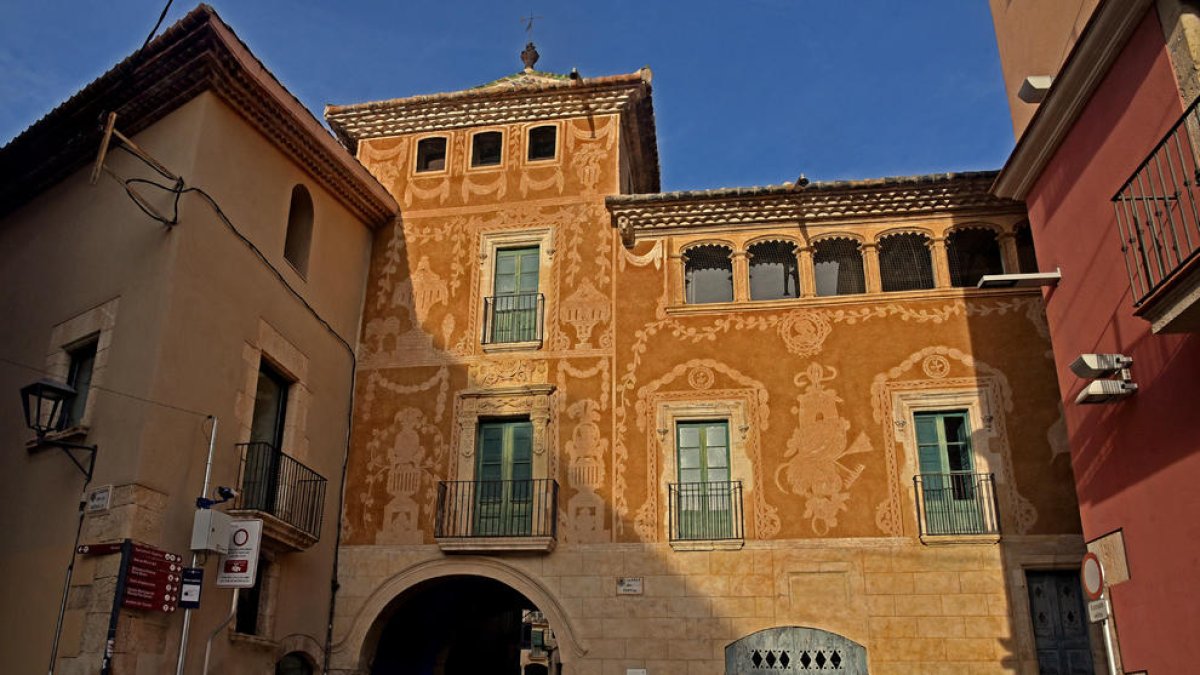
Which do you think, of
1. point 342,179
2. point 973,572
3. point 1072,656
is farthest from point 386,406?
point 1072,656

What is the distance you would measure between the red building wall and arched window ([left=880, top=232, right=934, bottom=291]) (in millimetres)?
3155

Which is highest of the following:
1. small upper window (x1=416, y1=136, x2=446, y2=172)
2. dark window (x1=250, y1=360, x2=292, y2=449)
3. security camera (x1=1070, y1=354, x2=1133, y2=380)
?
small upper window (x1=416, y1=136, x2=446, y2=172)

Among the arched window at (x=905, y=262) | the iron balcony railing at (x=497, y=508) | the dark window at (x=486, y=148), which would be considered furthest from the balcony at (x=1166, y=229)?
the dark window at (x=486, y=148)

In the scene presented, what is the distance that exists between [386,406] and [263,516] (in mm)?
3416

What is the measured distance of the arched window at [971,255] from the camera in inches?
565

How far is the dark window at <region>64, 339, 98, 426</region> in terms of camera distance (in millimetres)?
11461

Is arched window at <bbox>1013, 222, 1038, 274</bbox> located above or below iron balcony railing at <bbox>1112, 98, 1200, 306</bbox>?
above

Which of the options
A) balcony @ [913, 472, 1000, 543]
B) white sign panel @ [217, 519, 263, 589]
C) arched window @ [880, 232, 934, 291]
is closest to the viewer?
white sign panel @ [217, 519, 263, 589]

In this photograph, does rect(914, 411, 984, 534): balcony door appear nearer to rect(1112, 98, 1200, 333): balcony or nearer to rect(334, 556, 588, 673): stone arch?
rect(1112, 98, 1200, 333): balcony

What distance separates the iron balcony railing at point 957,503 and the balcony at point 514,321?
18.3 ft

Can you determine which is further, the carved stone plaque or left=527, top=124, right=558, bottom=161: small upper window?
left=527, top=124, right=558, bottom=161: small upper window

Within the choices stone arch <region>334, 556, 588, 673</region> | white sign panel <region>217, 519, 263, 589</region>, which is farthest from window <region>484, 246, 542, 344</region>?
white sign panel <region>217, 519, 263, 589</region>

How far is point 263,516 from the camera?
11422 millimetres

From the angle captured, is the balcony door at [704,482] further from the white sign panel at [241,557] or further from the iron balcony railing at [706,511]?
the white sign panel at [241,557]
